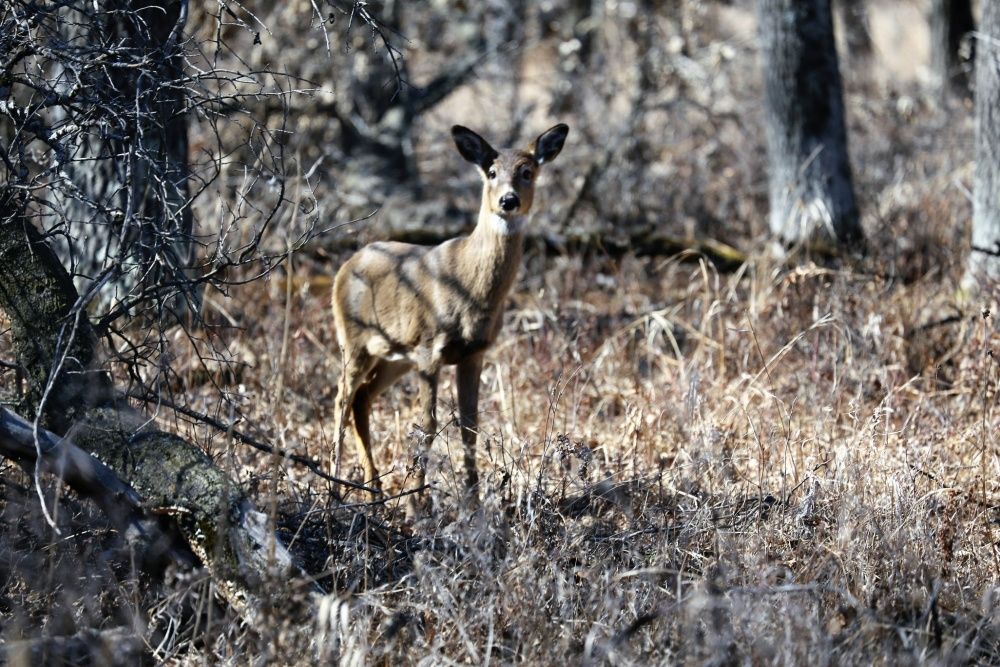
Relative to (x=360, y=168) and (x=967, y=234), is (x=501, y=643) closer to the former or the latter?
(x=967, y=234)

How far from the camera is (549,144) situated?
20.5ft

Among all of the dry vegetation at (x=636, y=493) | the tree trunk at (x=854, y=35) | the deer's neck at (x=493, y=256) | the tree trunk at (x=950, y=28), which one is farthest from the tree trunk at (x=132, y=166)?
the tree trunk at (x=854, y=35)

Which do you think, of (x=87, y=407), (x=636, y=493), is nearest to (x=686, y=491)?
(x=636, y=493)

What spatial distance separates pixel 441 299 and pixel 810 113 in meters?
3.92

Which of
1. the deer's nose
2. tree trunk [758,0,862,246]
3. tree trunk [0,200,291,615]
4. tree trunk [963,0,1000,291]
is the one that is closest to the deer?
the deer's nose

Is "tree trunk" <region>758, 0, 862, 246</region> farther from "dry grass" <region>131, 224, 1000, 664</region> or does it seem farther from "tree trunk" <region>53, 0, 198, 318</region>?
"tree trunk" <region>53, 0, 198, 318</region>

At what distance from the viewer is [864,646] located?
12.5 feet

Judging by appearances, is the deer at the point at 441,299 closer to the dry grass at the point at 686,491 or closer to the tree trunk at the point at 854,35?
the dry grass at the point at 686,491

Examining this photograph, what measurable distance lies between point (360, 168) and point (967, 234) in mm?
5017

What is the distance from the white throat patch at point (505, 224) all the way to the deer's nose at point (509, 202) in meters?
0.11

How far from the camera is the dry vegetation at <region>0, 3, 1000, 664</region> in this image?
3.80 m

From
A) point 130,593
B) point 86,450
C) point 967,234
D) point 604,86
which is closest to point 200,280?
point 86,450

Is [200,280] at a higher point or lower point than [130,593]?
higher

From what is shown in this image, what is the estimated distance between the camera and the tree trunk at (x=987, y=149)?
711 centimetres
